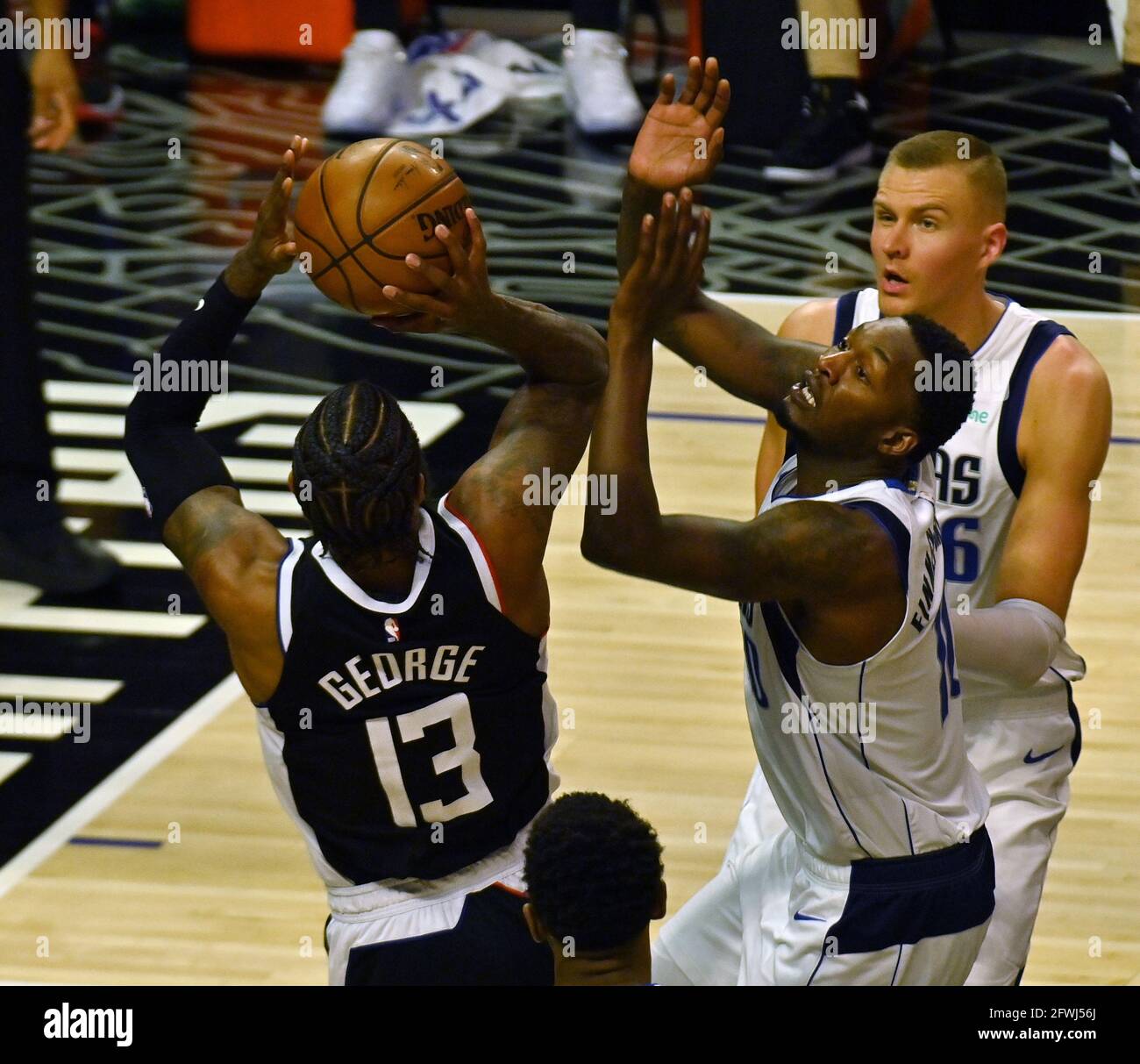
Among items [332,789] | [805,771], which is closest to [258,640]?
[332,789]

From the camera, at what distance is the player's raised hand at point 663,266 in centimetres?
301

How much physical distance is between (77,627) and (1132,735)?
3212 mm

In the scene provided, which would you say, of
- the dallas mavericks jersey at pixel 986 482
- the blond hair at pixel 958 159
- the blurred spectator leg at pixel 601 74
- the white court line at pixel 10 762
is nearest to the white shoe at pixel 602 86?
the blurred spectator leg at pixel 601 74

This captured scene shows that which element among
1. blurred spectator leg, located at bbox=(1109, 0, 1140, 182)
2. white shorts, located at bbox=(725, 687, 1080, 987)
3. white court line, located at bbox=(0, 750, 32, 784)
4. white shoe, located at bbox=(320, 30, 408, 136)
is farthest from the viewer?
white shoe, located at bbox=(320, 30, 408, 136)

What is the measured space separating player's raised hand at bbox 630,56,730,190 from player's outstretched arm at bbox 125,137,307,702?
1.92 ft

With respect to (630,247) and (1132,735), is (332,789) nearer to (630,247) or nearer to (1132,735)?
(630,247)

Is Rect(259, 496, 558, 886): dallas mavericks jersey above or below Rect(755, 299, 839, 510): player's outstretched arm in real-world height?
below

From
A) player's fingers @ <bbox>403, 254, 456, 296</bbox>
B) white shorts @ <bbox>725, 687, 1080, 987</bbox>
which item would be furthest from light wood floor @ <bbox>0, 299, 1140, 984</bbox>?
player's fingers @ <bbox>403, 254, 456, 296</bbox>

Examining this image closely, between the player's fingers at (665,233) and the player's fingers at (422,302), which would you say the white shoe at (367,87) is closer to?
the player's fingers at (422,302)

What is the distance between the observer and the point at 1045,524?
3889mm

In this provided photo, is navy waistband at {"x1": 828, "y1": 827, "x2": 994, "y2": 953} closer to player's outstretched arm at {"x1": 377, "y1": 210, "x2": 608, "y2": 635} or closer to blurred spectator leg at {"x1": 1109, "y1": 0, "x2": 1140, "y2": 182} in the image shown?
player's outstretched arm at {"x1": 377, "y1": 210, "x2": 608, "y2": 635}

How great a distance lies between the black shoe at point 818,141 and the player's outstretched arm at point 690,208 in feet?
23.9

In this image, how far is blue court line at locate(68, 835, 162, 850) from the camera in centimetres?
503

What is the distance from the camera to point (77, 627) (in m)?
6.26
